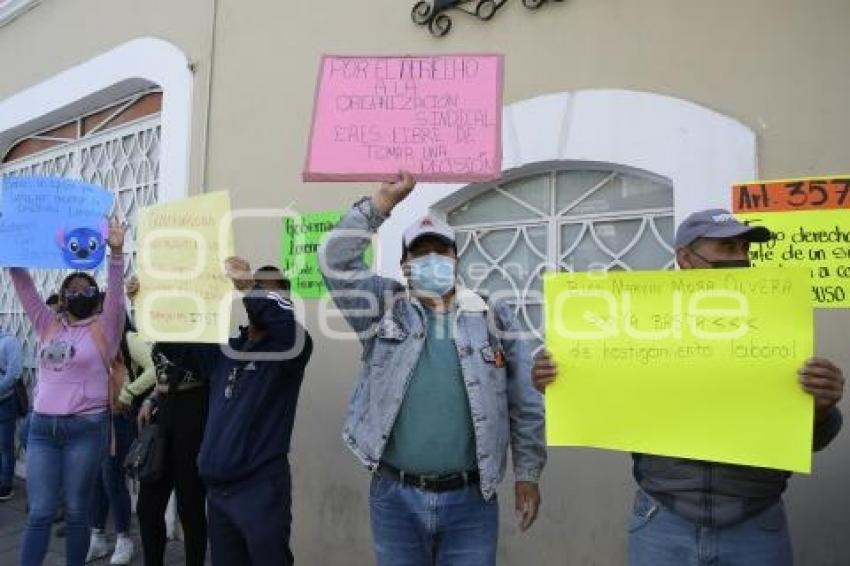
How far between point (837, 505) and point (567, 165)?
1856 millimetres

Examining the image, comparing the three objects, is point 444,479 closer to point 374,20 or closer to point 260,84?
point 374,20

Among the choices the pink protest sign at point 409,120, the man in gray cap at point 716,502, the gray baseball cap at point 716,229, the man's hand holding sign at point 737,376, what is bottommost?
the man in gray cap at point 716,502

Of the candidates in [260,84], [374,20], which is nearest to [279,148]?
[260,84]

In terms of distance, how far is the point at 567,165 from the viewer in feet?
11.8

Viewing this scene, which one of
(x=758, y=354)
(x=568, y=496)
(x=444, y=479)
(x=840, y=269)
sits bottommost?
(x=568, y=496)

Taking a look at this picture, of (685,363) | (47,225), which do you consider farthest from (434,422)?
(47,225)

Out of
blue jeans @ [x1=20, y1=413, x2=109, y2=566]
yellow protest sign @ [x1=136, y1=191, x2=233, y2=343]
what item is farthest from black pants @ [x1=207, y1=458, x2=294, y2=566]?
blue jeans @ [x1=20, y1=413, x2=109, y2=566]

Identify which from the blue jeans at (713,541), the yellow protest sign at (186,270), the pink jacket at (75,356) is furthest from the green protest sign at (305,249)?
the blue jeans at (713,541)

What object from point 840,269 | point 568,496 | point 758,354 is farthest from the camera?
point 568,496

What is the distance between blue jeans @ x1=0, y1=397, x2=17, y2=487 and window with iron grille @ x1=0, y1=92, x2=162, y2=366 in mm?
1243

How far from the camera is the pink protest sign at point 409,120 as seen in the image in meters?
2.46

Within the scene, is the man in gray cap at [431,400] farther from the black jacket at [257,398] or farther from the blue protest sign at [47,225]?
the blue protest sign at [47,225]

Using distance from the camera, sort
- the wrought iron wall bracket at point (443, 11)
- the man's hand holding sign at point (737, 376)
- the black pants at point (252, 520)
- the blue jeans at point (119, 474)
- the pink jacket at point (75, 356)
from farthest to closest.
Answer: the blue jeans at point (119, 474) → the wrought iron wall bracket at point (443, 11) → the pink jacket at point (75, 356) → the black pants at point (252, 520) → the man's hand holding sign at point (737, 376)

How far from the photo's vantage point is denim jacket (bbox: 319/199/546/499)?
2365 mm
